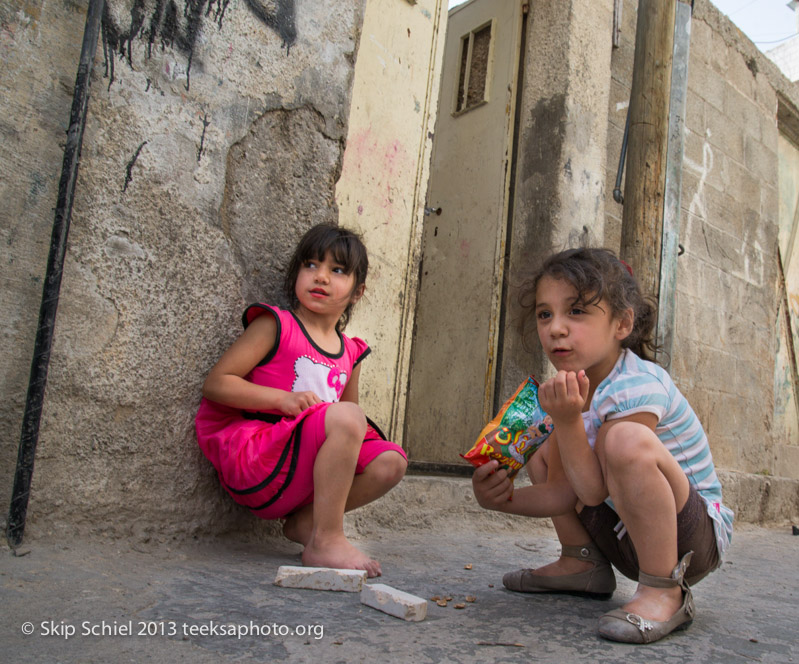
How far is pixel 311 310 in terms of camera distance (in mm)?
2023

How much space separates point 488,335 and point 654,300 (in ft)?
3.08

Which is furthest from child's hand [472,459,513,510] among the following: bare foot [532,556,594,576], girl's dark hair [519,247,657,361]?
girl's dark hair [519,247,657,361]

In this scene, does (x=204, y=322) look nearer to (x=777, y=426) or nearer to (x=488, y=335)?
(x=488, y=335)

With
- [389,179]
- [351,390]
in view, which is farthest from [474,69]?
[351,390]

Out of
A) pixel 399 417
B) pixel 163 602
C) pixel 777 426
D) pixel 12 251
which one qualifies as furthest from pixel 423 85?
pixel 777 426

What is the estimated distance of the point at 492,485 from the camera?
1620 millimetres

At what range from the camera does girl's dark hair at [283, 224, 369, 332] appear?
2.02 m

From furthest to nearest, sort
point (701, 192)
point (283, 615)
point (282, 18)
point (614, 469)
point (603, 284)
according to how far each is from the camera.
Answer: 1. point (701, 192)
2. point (282, 18)
3. point (603, 284)
4. point (614, 469)
5. point (283, 615)

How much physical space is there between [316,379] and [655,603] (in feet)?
3.48

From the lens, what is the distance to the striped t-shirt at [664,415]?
1456mm

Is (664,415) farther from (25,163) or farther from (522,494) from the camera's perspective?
(25,163)

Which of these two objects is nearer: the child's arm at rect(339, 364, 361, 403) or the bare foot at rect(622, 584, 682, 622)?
the bare foot at rect(622, 584, 682, 622)

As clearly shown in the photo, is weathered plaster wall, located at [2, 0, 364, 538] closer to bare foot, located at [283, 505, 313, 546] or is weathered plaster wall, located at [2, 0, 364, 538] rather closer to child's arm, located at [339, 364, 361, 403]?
bare foot, located at [283, 505, 313, 546]

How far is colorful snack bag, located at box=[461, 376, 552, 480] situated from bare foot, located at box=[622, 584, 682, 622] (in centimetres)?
40
